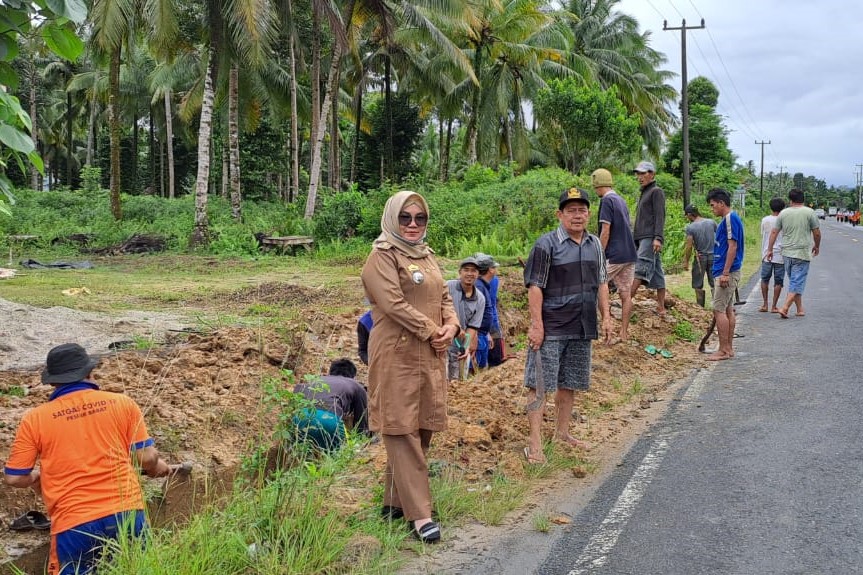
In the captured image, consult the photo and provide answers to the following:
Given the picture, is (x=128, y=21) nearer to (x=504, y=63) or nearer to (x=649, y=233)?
(x=649, y=233)

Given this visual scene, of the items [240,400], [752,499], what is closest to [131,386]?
[240,400]

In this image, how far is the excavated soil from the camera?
5.98 metres

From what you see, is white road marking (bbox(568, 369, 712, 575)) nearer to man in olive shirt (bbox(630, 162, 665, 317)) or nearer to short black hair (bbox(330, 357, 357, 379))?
short black hair (bbox(330, 357, 357, 379))

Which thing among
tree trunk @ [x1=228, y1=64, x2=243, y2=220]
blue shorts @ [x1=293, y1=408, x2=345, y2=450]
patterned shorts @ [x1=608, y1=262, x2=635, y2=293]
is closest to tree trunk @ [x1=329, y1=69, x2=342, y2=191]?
tree trunk @ [x1=228, y1=64, x2=243, y2=220]

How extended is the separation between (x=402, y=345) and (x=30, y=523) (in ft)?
8.23

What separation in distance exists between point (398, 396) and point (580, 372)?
6.80 feet

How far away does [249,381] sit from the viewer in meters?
7.74

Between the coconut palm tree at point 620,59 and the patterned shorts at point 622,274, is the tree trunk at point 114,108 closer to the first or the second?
the patterned shorts at point 622,274

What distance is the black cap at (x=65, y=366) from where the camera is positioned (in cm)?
418

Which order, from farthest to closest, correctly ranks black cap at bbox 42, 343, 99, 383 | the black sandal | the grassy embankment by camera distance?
1. the black sandal
2. black cap at bbox 42, 343, 99, 383
3. the grassy embankment

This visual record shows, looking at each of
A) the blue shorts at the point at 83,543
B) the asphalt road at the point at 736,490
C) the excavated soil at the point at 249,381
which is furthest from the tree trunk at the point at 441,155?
the blue shorts at the point at 83,543

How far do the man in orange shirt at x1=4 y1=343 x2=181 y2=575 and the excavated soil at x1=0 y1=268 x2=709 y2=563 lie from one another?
76 cm

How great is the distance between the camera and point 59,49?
3.45 meters

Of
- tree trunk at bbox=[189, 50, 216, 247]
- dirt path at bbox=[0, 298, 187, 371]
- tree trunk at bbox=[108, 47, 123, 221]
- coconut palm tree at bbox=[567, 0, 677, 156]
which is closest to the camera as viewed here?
dirt path at bbox=[0, 298, 187, 371]
